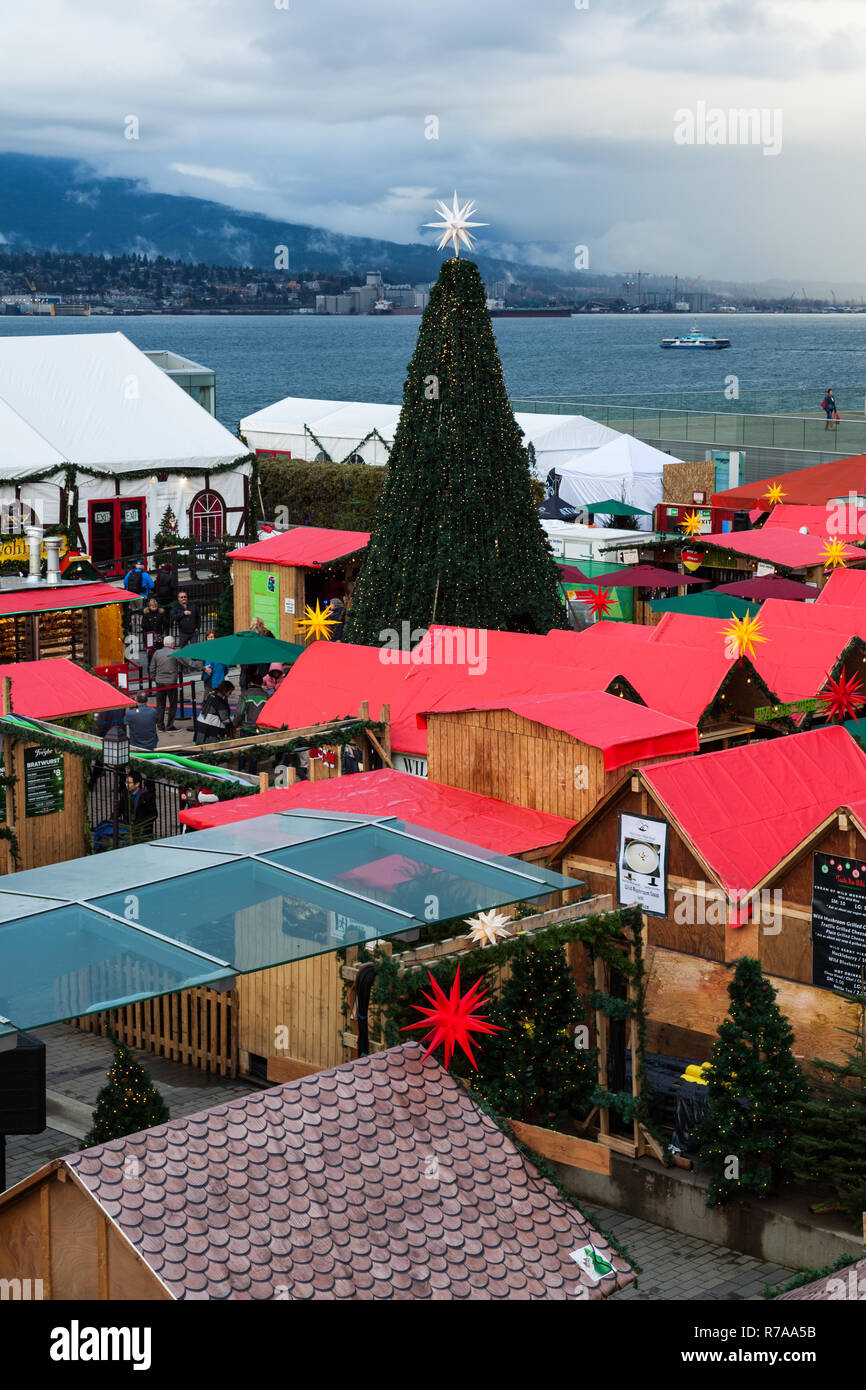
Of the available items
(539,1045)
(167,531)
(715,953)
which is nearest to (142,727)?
(539,1045)

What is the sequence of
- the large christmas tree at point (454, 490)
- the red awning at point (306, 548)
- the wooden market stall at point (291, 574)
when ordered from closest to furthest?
the large christmas tree at point (454, 490)
the red awning at point (306, 548)
the wooden market stall at point (291, 574)

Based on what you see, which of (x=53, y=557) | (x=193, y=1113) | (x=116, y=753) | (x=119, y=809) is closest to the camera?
(x=193, y=1113)

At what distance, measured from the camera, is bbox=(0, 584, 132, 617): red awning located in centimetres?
2416

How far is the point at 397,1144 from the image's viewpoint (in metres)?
8.67

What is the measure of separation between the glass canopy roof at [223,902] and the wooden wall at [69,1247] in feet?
3.92

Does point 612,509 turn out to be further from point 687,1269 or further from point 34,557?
point 687,1269

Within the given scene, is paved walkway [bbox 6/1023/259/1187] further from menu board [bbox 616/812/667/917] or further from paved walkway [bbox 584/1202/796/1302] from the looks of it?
menu board [bbox 616/812/667/917]

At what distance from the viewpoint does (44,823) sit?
17.2 metres

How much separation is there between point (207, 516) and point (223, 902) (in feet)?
93.6

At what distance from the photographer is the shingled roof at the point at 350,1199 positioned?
7637mm

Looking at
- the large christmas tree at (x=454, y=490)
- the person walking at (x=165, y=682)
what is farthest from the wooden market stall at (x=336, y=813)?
the person walking at (x=165, y=682)

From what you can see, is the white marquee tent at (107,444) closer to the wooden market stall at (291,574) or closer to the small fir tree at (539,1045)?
the wooden market stall at (291,574)
